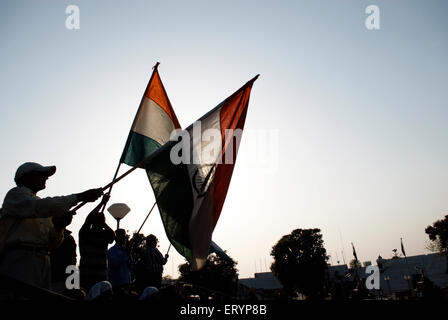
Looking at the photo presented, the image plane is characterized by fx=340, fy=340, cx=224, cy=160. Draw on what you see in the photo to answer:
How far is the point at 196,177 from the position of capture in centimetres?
529

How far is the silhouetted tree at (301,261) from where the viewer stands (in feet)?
215

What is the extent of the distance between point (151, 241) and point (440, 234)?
59.5 metres

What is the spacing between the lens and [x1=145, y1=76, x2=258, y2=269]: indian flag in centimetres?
489

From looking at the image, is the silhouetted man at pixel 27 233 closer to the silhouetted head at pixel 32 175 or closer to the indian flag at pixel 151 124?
the silhouetted head at pixel 32 175

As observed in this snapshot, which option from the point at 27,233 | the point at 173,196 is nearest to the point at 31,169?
the point at 27,233

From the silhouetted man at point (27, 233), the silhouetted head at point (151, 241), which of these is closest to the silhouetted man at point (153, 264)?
the silhouetted head at point (151, 241)

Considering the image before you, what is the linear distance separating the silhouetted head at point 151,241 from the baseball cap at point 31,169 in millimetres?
4311

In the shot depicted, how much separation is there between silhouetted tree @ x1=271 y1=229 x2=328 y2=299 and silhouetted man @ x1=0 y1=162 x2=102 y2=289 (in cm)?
6502

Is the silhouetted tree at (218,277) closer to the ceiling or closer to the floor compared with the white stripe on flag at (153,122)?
closer to the floor

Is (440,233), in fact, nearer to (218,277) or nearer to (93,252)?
(218,277)
